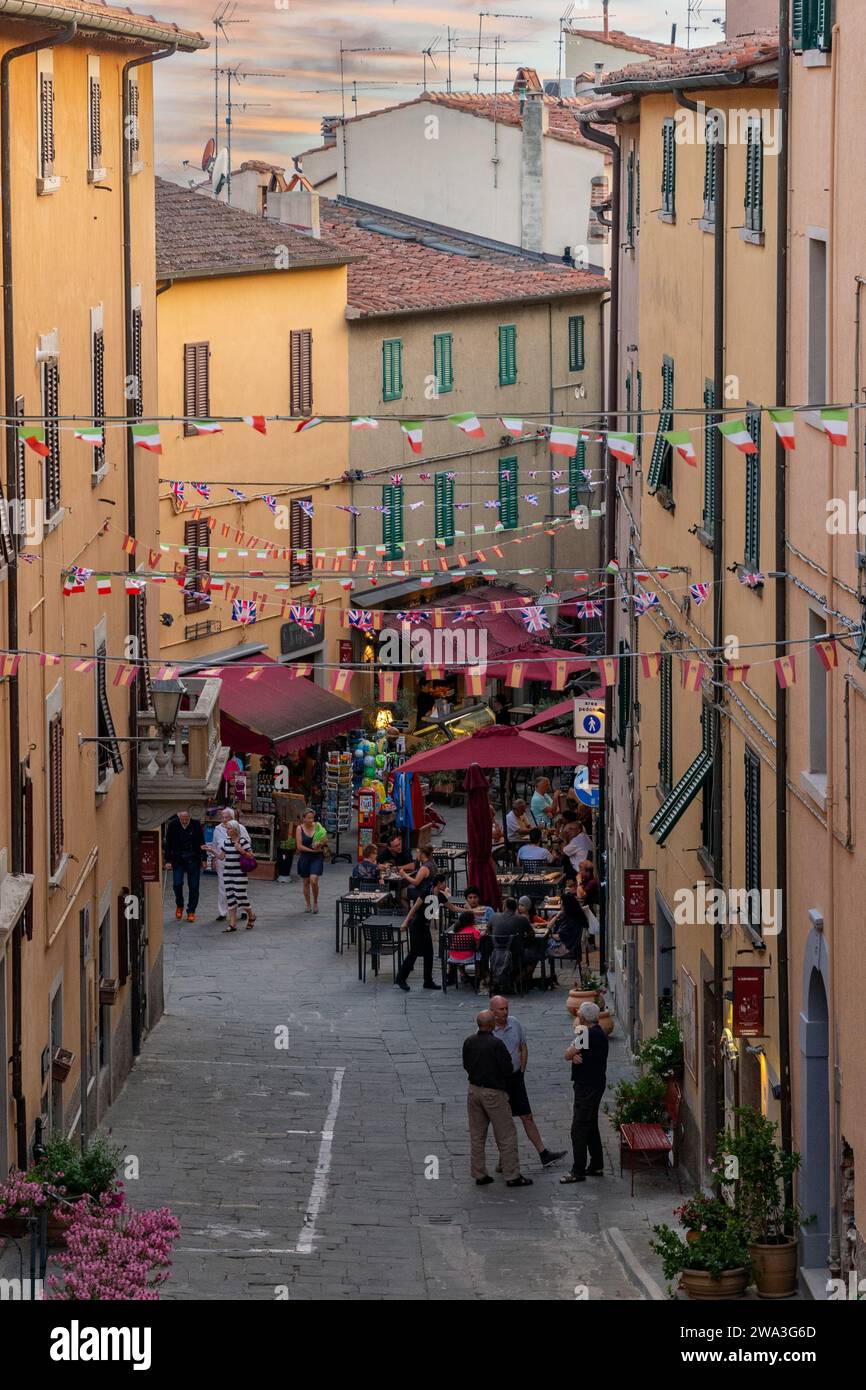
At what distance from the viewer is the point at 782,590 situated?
16938 millimetres

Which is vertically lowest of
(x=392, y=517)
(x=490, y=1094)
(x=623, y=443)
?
(x=490, y=1094)

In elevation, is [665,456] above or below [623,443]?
below

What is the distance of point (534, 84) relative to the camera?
5372 cm

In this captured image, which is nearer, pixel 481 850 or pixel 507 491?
pixel 481 850

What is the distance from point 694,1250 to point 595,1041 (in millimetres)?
4577

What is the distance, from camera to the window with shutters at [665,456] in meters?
24.3

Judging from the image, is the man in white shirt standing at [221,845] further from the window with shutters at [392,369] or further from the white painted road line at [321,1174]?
the window with shutters at [392,369]

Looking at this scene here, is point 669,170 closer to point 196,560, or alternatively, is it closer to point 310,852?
point 310,852

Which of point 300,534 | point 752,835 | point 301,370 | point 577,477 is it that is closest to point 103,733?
point 752,835

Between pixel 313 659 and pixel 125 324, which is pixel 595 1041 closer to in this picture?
pixel 125 324

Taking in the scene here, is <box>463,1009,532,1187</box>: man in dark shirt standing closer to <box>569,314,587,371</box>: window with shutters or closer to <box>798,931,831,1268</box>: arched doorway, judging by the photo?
<box>798,931,831,1268</box>: arched doorway

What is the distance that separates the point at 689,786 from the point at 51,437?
6.36 m

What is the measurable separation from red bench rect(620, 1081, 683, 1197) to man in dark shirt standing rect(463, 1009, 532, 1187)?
0.93 meters

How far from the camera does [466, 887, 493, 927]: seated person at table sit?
96.4 feet
